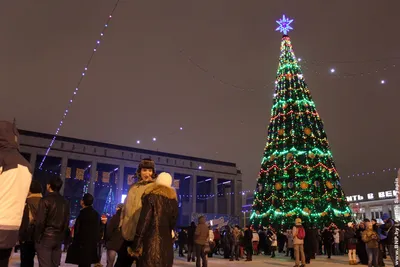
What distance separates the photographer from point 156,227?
366 centimetres

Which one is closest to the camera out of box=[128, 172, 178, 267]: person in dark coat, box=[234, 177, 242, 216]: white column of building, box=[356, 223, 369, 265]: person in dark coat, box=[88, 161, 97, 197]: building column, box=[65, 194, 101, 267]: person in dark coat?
box=[128, 172, 178, 267]: person in dark coat

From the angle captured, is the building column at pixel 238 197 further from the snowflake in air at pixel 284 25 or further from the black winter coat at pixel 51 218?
the black winter coat at pixel 51 218

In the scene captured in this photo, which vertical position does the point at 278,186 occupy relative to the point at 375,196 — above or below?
below

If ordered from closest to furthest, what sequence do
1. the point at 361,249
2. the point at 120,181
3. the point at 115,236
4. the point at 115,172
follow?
the point at 115,236
the point at 361,249
the point at 120,181
the point at 115,172

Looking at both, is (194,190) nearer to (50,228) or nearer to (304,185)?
(304,185)

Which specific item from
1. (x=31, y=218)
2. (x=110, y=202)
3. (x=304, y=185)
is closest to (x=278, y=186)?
(x=304, y=185)

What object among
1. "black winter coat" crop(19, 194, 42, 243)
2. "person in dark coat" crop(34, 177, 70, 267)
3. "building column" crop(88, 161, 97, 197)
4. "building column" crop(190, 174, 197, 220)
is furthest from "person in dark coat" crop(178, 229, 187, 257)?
"building column" crop(190, 174, 197, 220)

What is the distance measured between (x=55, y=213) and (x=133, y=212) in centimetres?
134

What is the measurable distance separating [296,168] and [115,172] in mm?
38468

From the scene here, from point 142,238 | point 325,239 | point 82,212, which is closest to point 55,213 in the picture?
point 82,212

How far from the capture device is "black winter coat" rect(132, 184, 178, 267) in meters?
3.57

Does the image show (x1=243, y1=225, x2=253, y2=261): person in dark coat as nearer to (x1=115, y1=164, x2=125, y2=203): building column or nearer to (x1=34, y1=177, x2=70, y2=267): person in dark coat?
(x1=34, y1=177, x2=70, y2=267): person in dark coat

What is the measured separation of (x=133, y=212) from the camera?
13.3ft

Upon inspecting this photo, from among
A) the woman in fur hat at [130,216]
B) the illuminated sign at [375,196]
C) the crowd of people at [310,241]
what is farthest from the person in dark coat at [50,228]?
the illuminated sign at [375,196]
